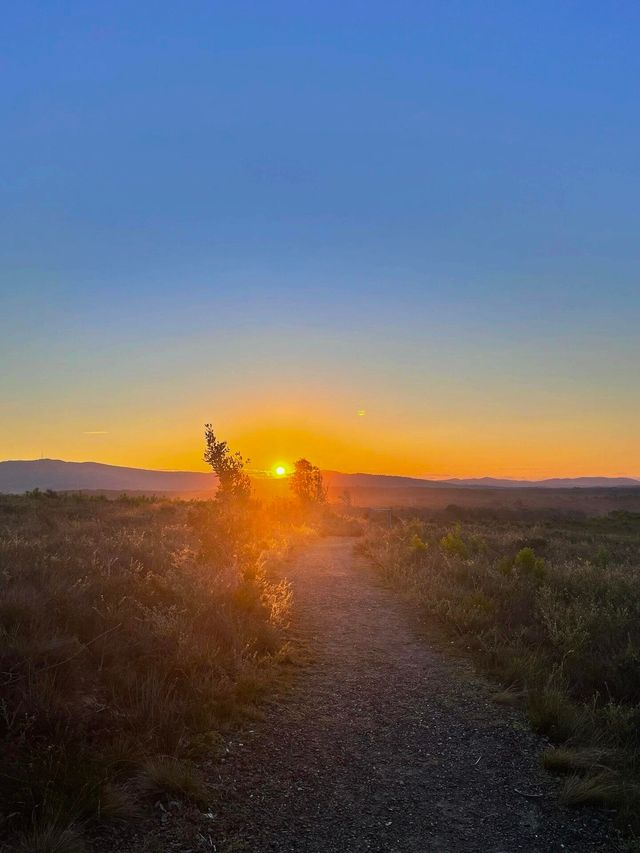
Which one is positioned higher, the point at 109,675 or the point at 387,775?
the point at 109,675

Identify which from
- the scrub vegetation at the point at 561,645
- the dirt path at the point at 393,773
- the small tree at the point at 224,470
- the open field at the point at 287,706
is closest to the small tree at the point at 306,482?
the small tree at the point at 224,470

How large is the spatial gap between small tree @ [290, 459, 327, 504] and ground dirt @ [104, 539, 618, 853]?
40.7 meters

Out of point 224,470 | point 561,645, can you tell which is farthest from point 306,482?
point 561,645

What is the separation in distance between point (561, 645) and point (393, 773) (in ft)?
15.6

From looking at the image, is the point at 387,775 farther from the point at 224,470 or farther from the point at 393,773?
the point at 224,470

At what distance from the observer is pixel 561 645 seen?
29.6 feet

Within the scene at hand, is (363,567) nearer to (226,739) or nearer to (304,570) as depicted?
(304,570)

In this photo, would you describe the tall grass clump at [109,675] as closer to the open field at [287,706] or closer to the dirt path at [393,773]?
the open field at [287,706]

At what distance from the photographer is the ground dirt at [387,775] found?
4.45 meters

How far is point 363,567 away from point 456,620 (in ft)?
27.0

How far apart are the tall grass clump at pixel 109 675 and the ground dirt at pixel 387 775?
0.50 metres

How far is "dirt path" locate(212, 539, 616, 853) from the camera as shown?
177 inches

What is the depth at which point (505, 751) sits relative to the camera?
5.98 m

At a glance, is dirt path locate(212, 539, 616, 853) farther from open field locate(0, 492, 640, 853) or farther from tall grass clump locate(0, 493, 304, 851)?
tall grass clump locate(0, 493, 304, 851)
